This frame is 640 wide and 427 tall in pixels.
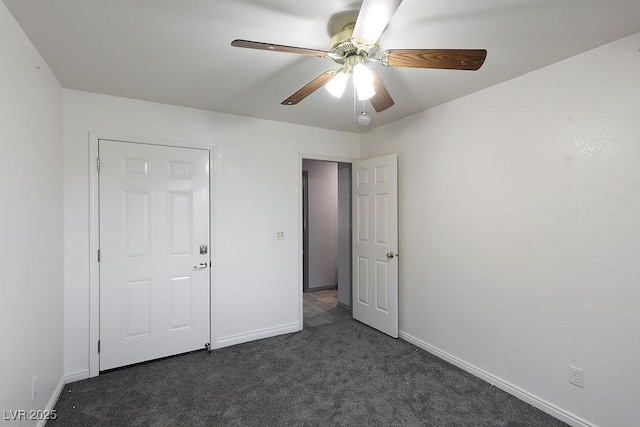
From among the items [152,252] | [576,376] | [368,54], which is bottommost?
[576,376]

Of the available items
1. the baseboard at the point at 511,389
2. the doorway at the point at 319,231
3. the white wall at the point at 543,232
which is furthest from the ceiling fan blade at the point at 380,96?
the doorway at the point at 319,231

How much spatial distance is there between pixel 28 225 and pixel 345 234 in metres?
3.22

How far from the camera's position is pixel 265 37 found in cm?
175

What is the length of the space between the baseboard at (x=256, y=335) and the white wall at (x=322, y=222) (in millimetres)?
1847

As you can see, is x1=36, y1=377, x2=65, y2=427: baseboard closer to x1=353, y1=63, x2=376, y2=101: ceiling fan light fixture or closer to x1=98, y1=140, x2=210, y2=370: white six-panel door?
x1=98, y1=140, x2=210, y2=370: white six-panel door

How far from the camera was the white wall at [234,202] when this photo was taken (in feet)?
8.15

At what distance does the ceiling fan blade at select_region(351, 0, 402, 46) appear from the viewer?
1.14 m

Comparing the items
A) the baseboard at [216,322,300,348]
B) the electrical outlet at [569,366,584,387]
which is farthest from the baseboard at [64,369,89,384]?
the electrical outlet at [569,366,584,387]

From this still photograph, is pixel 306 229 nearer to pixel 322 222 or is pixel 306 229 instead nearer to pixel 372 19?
pixel 322 222

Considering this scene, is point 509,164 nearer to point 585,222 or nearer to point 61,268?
point 585,222

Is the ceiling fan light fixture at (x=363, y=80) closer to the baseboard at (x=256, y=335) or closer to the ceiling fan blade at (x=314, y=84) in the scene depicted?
the ceiling fan blade at (x=314, y=84)

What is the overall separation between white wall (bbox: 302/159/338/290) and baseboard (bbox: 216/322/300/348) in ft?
6.06

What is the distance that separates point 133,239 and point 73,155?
2.66 feet

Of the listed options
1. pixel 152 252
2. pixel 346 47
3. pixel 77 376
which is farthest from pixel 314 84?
pixel 77 376
